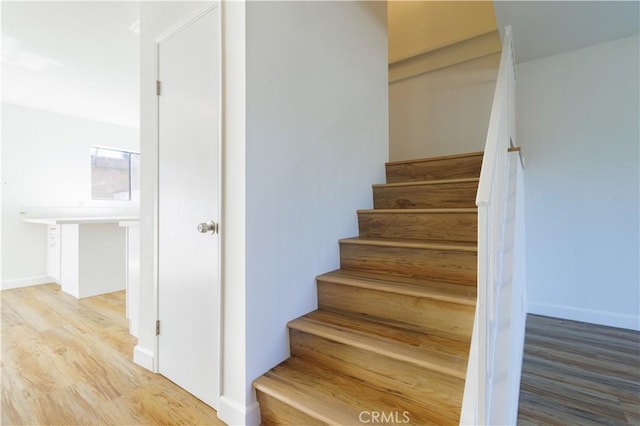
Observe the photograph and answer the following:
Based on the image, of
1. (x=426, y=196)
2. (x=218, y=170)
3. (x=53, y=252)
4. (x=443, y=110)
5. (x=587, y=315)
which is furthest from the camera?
(x=53, y=252)

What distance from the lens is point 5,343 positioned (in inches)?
91.4

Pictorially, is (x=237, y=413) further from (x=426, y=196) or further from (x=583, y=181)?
(x=583, y=181)

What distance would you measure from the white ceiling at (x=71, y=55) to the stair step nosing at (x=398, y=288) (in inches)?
101

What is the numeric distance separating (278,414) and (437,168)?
2013 millimetres

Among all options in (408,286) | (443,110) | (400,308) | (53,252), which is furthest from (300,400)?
(53,252)

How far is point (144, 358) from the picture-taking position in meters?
1.96

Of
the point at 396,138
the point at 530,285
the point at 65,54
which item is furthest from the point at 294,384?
the point at 65,54

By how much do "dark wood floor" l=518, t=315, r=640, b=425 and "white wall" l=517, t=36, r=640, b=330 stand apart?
328mm

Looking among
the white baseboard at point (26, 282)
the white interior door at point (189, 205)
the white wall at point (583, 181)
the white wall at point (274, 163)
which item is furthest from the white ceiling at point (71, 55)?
the white wall at point (583, 181)

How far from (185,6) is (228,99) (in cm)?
74

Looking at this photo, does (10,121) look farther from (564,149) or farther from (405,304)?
(564,149)

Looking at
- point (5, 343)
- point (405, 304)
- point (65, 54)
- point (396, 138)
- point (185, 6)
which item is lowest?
point (5, 343)

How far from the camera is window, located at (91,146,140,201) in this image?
494 centimetres

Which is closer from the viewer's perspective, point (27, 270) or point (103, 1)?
point (103, 1)
